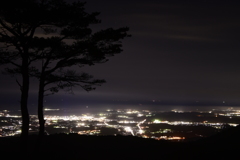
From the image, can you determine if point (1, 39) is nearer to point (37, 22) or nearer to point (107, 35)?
point (37, 22)

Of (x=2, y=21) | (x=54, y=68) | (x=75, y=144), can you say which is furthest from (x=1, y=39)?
(x=75, y=144)

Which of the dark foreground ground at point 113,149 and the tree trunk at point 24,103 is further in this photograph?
the dark foreground ground at point 113,149

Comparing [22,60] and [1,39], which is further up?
[1,39]

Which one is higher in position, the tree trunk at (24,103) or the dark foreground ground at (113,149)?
the tree trunk at (24,103)

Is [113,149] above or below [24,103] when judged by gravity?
below

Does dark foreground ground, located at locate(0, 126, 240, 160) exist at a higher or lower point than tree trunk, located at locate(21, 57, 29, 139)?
lower

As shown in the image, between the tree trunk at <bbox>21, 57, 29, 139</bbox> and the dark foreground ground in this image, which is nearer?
the tree trunk at <bbox>21, 57, 29, 139</bbox>

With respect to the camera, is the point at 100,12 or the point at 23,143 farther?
the point at 100,12

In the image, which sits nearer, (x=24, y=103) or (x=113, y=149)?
(x=24, y=103)
